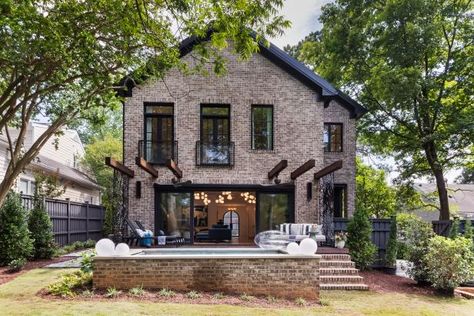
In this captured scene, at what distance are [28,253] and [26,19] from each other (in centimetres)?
783

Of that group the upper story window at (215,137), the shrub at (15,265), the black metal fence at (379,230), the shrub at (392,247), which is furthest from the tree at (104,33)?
the shrub at (392,247)

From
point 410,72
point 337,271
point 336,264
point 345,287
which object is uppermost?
point 410,72

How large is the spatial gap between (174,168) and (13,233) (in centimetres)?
504

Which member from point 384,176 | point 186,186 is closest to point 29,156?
point 186,186

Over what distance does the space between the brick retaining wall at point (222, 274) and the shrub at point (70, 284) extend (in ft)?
1.48

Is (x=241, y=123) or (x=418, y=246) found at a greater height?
(x=241, y=123)

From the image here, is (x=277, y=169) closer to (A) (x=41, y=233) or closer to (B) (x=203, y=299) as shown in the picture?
(B) (x=203, y=299)

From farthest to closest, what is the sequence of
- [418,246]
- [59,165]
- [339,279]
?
[59,165] < [418,246] < [339,279]

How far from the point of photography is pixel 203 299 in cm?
833

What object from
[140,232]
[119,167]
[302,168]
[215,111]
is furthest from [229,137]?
[140,232]

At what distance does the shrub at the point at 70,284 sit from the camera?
8266 mm

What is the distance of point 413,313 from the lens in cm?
837

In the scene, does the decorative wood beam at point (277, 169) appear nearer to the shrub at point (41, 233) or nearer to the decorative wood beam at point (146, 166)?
the decorative wood beam at point (146, 166)

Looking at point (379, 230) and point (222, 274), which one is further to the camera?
point (379, 230)
